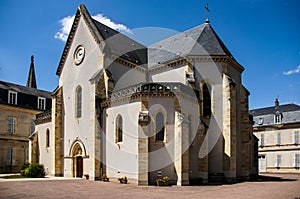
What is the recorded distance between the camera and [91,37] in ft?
90.5

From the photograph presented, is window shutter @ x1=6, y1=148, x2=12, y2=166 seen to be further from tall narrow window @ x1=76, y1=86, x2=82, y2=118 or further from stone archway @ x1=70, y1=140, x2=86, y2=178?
tall narrow window @ x1=76, y1=86, x2=82, y2=118

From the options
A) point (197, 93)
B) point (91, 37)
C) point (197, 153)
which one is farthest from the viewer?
point (91, 37)

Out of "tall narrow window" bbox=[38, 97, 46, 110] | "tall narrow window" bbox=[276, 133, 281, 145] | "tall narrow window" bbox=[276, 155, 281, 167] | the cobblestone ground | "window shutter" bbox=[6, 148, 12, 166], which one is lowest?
"tall narrow window" bbox=[276, 155, 281, 167]

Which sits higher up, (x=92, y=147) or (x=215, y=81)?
(x=215, y=81)

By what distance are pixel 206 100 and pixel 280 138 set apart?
22869mm

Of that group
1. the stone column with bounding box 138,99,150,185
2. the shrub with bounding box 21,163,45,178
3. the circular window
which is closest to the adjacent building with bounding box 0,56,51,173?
the shrub with bounding box 21,163,45,178

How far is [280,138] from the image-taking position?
43.4 meters

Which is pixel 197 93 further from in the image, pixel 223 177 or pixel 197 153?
pixel 223 177

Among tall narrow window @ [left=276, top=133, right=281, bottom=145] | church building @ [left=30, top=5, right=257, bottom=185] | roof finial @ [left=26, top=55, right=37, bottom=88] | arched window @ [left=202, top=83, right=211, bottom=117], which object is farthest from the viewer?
roof finial @ [left=26, top=55, right=37, bottom=88]

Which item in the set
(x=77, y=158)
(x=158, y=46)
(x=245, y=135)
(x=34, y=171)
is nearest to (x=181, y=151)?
(x=245, y=135)

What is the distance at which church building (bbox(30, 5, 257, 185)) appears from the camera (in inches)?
838

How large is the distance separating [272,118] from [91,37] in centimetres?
3175

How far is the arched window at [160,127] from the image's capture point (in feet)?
70.7

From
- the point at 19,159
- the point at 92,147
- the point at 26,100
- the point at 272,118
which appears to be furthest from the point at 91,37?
the point at 272,118
